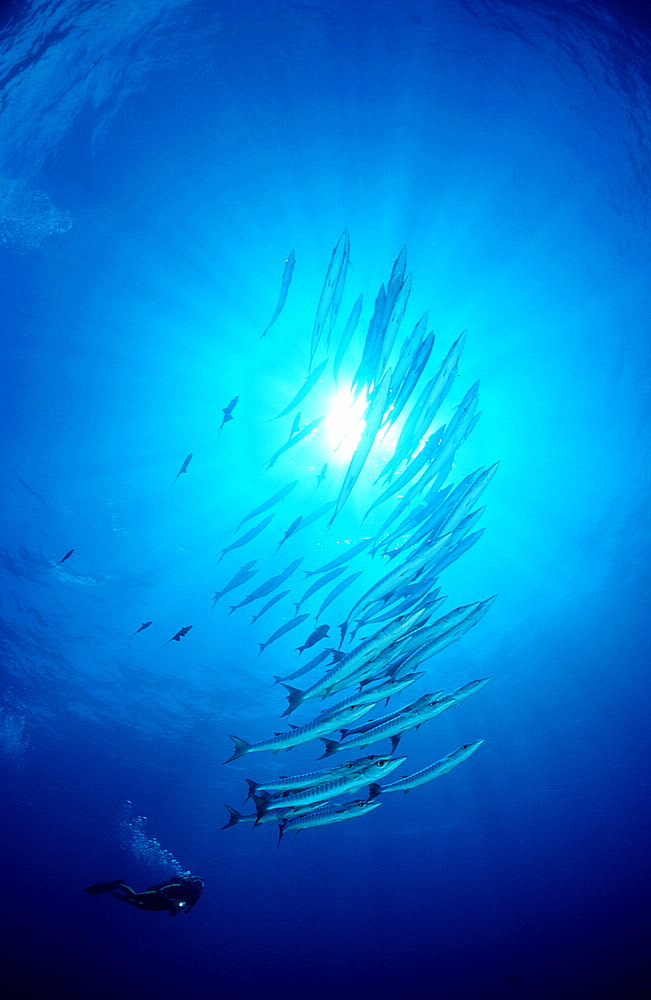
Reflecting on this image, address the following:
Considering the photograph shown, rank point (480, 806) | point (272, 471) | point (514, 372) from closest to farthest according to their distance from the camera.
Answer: point (514, 372) → point (272, 471) → point (480, 806)

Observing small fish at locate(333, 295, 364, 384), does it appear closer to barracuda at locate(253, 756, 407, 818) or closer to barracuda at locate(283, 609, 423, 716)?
barracuda at locate(283, 609, 423, 716)

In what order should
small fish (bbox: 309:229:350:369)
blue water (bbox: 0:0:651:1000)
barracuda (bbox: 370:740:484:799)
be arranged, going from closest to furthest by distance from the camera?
barracuda (bbox: 370:740:484:799), small fish (bbox: 309:229:350:369), blue water (bbox: 0:0:651:1000)

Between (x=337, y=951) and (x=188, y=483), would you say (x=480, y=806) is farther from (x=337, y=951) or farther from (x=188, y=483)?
(x=188, y=483)

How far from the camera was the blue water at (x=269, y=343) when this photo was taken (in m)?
6.49

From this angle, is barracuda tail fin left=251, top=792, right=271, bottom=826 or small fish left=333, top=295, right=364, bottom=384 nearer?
barracuda tail fin left=251, top=792, right=271, bottom=826

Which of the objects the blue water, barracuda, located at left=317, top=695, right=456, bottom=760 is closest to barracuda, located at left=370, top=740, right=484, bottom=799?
barracuda, located at left=317, top=695, right=456, bottom=760

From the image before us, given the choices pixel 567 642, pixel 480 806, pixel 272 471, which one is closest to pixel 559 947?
pixel 480 806

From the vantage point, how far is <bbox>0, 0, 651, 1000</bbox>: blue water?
21.3 feet

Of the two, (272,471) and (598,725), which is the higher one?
(272,471)

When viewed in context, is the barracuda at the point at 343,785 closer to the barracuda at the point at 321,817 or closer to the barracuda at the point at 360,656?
the barracuda at the point at 321,817

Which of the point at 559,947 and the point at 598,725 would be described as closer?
the point at 598,725

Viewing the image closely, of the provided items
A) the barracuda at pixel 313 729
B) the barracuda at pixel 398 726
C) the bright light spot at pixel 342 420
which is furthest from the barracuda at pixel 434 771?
the bright light spot at pixel 342 420

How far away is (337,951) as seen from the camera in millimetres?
32625

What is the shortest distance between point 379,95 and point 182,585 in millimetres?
13931
